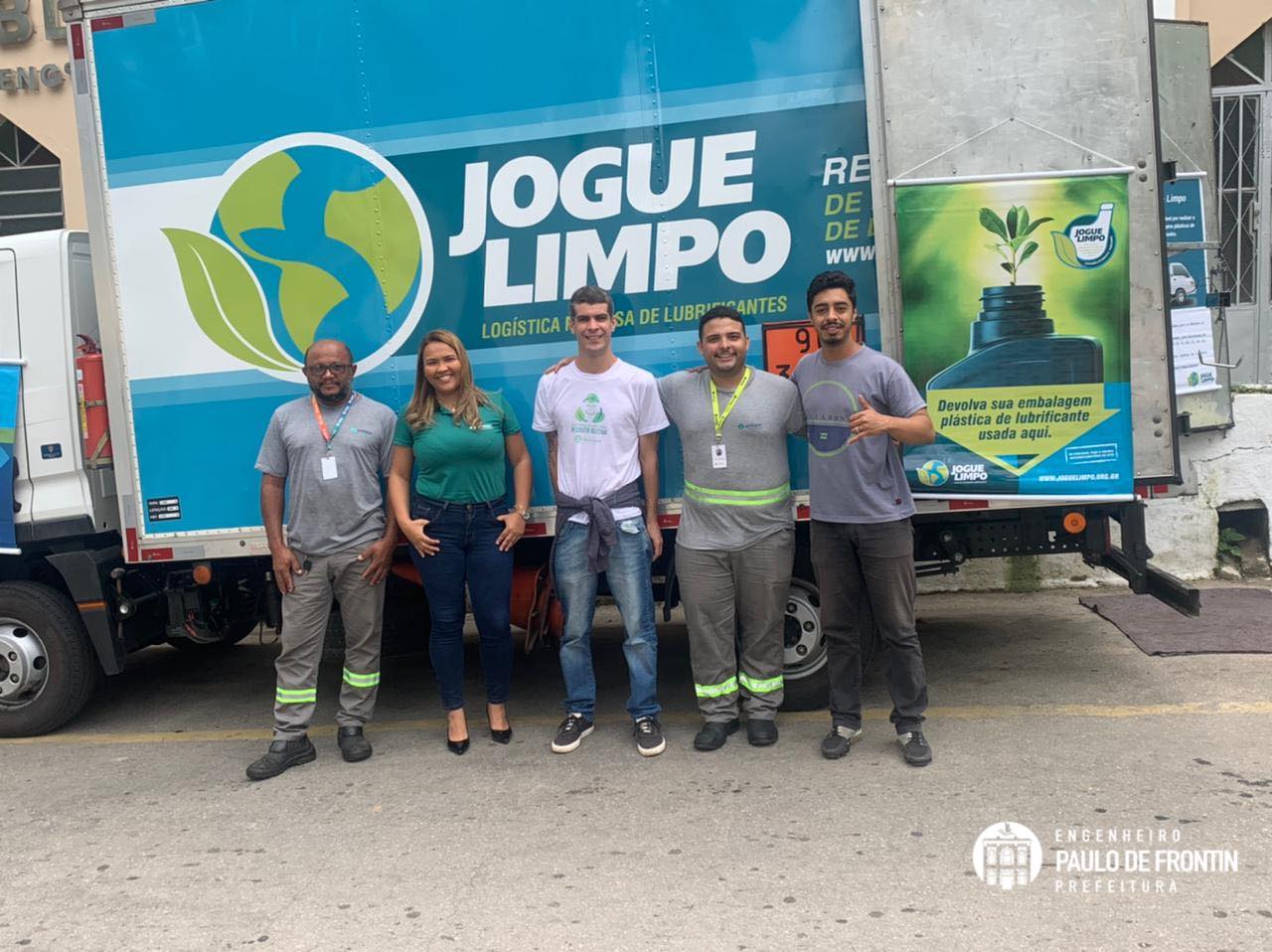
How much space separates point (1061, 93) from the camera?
14.4 ft

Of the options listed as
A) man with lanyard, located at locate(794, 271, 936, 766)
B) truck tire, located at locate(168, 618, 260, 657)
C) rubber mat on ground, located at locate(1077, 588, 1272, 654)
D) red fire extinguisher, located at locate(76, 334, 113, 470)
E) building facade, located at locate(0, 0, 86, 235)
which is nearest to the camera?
man with lanyard, located at locate(794, 271, 936, 766)

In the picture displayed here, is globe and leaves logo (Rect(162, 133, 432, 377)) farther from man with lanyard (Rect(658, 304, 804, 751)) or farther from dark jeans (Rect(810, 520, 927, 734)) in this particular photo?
dark jeans (Rect(810, 520, 927, 734))

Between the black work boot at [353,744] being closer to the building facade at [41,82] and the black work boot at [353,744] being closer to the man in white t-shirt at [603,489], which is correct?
the man in white t-shirt at [603,489]

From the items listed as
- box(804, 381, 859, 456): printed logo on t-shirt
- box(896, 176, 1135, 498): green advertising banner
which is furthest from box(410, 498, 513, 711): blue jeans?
box(896, 176, 1135, 498): green advertising banner

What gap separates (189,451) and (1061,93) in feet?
13.3

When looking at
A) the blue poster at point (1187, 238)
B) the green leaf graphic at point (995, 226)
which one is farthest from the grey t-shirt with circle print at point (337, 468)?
the blue poster at point (1187, 238)

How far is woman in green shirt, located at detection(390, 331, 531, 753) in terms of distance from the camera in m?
4.58

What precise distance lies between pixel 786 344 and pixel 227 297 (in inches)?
98.9

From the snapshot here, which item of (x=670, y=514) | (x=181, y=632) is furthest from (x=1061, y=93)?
(x=181, y=632)

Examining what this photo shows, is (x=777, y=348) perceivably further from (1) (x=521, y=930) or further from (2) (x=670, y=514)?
(1) (x=521, y=930)

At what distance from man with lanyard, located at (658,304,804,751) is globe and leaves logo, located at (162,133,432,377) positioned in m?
1.32

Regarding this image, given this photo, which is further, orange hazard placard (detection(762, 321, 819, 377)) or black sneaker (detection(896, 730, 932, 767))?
orange hazard placard (detection(762, 321, 819, 377))

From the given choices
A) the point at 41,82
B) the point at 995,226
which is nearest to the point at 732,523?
the point at 995,226

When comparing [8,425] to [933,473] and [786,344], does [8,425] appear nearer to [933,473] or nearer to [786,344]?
[786,344]
